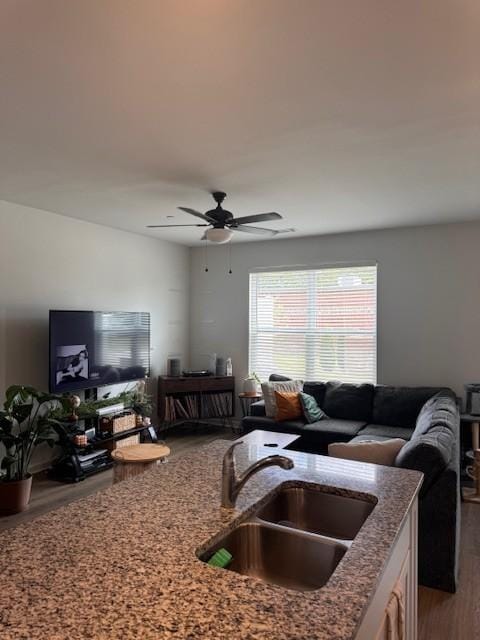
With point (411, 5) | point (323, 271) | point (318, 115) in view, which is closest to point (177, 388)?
point (323, 271)

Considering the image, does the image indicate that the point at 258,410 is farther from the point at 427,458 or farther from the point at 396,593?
the point at 396,593

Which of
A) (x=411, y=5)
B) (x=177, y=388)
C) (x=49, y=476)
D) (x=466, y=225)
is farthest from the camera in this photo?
(x=177, y=388)

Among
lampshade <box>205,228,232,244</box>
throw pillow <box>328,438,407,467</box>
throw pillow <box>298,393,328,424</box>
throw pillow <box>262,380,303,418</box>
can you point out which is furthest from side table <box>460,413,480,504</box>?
lampshade <box>205,228,232,244</box>

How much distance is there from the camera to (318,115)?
2.39 m

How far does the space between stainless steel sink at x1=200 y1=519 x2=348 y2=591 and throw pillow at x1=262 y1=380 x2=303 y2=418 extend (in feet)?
11.0

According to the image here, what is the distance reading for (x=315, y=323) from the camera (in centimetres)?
570

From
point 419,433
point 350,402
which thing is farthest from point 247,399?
point 419,433

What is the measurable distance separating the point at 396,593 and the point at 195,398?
4.70m

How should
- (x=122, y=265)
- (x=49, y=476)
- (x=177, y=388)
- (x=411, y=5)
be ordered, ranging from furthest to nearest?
(x=177, y=388) < (x=122, y=265) < (x=49, y=476) < (x=411, y=5)

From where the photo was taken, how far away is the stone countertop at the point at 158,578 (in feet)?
2.89

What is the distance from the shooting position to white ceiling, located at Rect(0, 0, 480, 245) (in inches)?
64.9

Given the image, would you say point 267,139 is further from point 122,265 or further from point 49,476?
point 49,476

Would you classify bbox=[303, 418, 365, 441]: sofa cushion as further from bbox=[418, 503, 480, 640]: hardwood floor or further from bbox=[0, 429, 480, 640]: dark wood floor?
bbox=[418, 503, 480, 640]: hardwood floor

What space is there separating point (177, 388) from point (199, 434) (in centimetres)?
77
